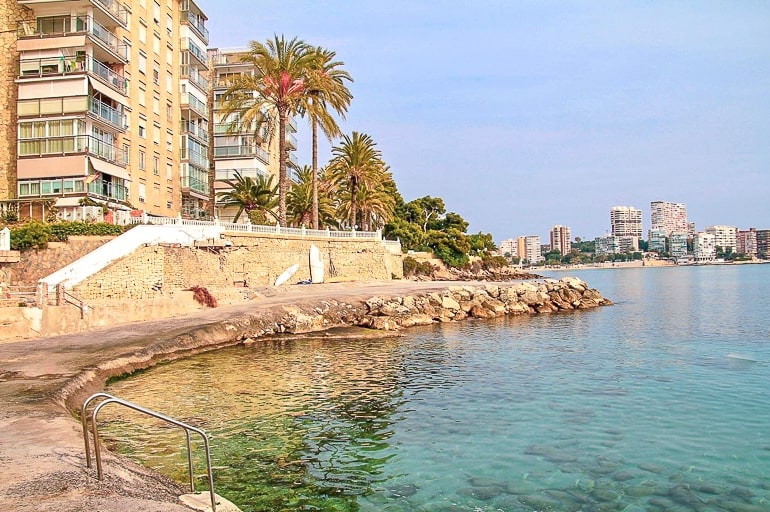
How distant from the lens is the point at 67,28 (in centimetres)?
3859

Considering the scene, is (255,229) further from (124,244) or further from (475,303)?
(475,303)

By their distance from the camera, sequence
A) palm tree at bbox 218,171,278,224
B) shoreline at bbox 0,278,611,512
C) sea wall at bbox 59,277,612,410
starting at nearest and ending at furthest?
shoreline at bbox 0,278,611,512, sea wall at bbox 59,277,612,410, palm tree at bbox 218,171,278,224

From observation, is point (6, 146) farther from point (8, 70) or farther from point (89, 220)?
point (89, 220)

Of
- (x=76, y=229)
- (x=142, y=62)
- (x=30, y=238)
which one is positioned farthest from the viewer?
(x=142, y=62)

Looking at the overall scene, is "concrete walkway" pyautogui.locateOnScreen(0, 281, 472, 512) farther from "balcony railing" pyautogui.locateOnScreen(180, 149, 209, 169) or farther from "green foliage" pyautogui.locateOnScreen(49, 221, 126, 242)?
"balcony railing" pyautogui.locateOnScreen(180, 149, 209, 169)

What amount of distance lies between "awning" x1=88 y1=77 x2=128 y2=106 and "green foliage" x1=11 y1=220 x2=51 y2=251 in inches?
469

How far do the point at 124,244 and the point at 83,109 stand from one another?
12.0 m

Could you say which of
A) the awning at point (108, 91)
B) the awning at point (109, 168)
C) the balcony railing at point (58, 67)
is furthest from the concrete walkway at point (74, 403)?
the balcony railing at point (58, 67)

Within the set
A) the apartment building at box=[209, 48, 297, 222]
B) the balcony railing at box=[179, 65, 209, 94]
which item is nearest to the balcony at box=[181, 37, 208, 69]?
the balcony railing at box=[179, 65, 209, 94]

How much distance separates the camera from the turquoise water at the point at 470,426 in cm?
977

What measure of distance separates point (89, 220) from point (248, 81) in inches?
557

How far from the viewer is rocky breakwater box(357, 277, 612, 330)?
3409 centimetres

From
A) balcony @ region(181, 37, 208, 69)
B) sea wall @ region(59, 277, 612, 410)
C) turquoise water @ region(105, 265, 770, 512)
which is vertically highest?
balcony @ region(181, 37, 208, 69)

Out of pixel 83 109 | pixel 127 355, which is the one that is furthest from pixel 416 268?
pixel 127 355
